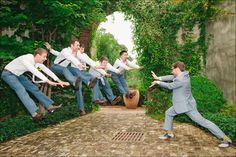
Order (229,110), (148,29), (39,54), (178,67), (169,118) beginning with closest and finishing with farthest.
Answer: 1. (178,67)
2. (39,54)
3. (169,118)
4. (229,110)
5. (148,29)

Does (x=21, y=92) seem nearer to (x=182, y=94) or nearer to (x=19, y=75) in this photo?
(x=19, y=75)

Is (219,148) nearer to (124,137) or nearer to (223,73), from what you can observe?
(124,137)

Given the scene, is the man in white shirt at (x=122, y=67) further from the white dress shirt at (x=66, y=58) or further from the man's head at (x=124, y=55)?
the white dress shirt at (x=66, y=58)

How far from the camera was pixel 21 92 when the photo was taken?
7633 millimetres

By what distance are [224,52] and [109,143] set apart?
6.34m

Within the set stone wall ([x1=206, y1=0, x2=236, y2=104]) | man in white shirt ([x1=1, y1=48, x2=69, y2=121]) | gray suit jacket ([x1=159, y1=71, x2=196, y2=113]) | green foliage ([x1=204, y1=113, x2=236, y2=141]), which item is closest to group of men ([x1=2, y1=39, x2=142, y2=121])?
man in white shirt ([x1=1, y1=48, x2=69, y2=121])

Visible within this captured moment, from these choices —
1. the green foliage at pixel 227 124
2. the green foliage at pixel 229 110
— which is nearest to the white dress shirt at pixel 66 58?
the green foliage at pixel 227 124

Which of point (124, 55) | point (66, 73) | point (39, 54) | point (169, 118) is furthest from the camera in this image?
point (124, 55)

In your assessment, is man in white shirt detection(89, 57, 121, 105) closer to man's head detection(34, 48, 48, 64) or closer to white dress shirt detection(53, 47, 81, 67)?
white dress shirt detection(53, 47, 81, 67)

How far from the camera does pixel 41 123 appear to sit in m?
10.5

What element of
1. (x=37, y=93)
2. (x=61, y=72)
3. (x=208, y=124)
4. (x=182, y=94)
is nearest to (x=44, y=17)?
(x=61, y=72)

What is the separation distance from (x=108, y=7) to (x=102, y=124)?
10.7 metres

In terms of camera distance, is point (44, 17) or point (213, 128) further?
point (44, 17)

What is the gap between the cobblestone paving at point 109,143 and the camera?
698 centimetres
